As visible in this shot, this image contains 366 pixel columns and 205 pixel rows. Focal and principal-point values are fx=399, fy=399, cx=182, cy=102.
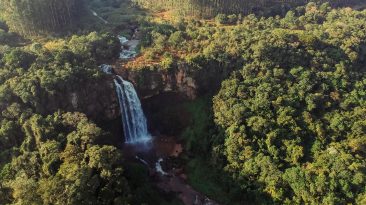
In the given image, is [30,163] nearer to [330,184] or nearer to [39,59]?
[39,59]

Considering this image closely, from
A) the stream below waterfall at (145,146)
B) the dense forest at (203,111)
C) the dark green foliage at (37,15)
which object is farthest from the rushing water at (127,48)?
the dark green foliage at (37,15)

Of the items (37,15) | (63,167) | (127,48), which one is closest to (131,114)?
(127,48)

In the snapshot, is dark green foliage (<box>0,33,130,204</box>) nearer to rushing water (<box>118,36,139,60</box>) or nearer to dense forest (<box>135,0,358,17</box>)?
rushing water (<box>118,36,139,60</box>)

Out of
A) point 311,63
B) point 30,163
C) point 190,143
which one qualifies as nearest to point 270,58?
point 311,63

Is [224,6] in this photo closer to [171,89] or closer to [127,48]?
[127,48]

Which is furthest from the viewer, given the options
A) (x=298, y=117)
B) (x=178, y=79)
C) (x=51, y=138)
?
(x=178, y=79)
